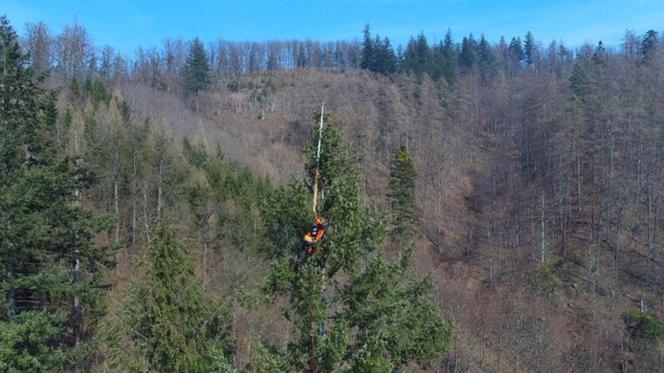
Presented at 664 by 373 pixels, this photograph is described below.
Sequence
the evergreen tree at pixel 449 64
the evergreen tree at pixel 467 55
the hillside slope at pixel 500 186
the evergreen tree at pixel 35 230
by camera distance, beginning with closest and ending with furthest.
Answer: the evergreen tree at pixel 35 230
the hillside slope at pixel 500 186
the evergreen tree at pixel 449 64
the evergreen tree at pixel 467 55

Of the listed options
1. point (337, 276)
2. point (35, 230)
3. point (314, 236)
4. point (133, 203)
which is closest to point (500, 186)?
point (133, 203)

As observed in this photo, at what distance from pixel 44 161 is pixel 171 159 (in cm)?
1953

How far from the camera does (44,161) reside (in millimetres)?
16656

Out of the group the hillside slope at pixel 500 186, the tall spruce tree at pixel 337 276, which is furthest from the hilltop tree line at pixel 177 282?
the hillside slope at pixel 500 186

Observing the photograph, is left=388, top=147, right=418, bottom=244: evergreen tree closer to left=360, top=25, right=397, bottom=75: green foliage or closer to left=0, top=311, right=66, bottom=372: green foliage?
left=0, top=311, right=66, bottom=372: green foliage

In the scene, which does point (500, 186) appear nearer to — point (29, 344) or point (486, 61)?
point (486, 61)

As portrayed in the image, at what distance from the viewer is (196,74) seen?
8000 centimetres

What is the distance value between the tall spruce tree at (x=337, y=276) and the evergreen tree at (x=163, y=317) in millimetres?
5326

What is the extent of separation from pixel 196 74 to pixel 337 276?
74022 millimetres

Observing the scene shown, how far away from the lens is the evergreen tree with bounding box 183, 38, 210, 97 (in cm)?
7950

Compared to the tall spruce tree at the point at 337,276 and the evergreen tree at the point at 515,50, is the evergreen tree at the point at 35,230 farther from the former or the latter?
the evergreen tree at the point at 515,50

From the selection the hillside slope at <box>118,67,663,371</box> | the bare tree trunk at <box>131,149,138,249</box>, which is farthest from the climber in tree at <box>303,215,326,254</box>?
the hillside slope at <box>118,67,663,371</box>

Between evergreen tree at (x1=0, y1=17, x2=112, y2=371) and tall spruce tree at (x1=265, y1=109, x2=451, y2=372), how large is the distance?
819 centimetres

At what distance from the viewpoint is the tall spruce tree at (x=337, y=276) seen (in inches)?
359
